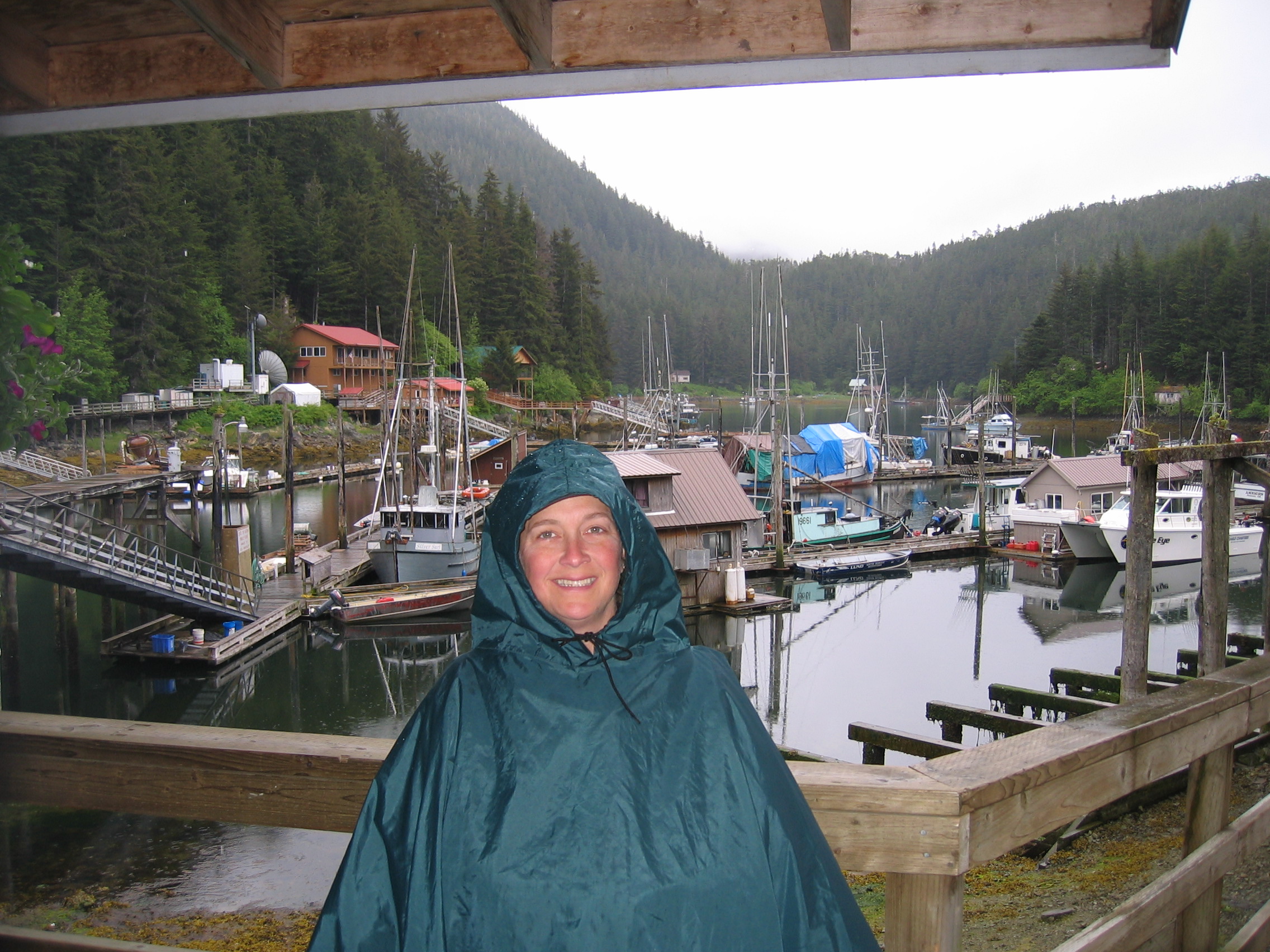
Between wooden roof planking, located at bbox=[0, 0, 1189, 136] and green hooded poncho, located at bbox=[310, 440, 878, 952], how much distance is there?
4.52 feet

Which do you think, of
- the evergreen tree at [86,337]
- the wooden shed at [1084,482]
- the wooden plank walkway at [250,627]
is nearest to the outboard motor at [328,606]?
Result: the wooden plank walkway at [250,627]

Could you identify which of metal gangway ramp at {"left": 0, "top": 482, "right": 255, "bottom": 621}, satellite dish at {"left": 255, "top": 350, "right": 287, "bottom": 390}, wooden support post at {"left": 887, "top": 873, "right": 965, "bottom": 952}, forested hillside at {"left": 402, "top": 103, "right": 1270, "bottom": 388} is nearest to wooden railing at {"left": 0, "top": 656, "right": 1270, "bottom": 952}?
wooden support post at {"left": 887, "top": 873, "right": 965, "bottom": 952}

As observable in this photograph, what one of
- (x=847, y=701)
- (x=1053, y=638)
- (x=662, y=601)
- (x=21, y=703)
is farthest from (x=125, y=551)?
(x=1053, y=638)

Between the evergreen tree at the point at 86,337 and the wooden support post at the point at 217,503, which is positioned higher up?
the evergreen tree at the point at 86,337

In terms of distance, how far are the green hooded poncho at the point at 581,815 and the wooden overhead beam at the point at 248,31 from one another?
4.82ft

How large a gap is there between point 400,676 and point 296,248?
4944cm

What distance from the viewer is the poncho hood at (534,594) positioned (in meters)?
1.48

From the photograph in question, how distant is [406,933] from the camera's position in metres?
1.29

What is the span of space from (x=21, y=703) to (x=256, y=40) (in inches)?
657

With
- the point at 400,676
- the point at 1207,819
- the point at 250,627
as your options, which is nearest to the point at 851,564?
the point at 400,676

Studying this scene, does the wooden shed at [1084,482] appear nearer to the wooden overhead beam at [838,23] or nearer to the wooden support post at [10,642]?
the wooden support post at [10,642]

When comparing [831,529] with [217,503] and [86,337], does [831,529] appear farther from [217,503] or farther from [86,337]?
[86,337]

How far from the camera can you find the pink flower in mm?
2059

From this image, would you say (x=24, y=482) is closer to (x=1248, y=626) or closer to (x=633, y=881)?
(x=633, y=881)
